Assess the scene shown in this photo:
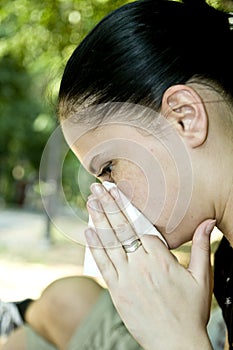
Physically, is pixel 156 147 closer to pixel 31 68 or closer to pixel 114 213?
pixel 114 213

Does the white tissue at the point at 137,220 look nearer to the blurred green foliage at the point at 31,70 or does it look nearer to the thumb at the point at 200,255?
the thumb at the point at 200,255

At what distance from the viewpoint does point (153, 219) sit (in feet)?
2.53

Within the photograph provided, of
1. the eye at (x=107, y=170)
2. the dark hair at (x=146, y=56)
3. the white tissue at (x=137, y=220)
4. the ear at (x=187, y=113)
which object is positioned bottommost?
the white tissue at (x=137, y=220)

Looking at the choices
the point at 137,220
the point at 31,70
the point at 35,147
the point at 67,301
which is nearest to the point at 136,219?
the point at 137,220

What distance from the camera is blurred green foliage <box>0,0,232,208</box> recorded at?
171 centimetres

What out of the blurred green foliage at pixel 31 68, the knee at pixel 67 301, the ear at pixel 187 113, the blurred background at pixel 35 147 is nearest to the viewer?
the ear at pixel 187 113

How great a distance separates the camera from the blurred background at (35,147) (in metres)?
1.18

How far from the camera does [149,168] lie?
76cm

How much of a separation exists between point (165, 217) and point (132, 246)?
0.05 metres

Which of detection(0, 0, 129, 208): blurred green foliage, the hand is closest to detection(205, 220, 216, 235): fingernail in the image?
the hand

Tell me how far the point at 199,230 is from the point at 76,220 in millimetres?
191

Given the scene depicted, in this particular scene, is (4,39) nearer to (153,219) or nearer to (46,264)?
(46,264)

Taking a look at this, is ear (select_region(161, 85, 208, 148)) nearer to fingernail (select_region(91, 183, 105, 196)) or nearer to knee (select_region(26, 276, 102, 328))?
fingernail (select_region(91, 183, 105, 196))

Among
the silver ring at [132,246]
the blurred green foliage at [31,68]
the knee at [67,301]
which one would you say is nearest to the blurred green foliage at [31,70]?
the blurred green foliage at [31,68]
